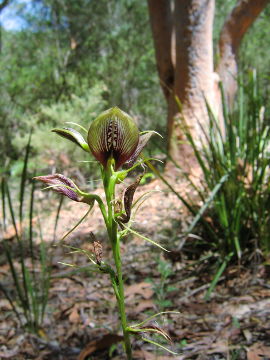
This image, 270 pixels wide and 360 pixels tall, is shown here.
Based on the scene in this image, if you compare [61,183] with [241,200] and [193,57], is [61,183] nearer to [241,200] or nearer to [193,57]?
[241,200]

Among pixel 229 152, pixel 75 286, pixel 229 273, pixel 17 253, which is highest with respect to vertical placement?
pixel 229 152

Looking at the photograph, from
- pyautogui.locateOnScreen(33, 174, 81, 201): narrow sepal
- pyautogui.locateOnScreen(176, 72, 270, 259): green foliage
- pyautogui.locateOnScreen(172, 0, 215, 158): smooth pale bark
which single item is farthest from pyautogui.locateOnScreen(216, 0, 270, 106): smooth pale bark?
pyautogui.locateOnScreen(33, 174, 81, 201): narrow sepal

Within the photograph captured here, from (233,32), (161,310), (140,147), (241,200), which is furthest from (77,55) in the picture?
(140,147)

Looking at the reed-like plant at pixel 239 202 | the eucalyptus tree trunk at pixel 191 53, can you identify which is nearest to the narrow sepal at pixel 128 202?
the reed-like plant at pixel 239 202

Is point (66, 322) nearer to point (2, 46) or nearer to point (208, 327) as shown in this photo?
point (208, 327)

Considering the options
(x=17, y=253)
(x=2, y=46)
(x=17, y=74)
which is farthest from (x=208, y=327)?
(x=2, y=46)

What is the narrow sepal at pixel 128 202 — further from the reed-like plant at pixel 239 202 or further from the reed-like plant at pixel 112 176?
the reed-like plant at pixel 239 202
